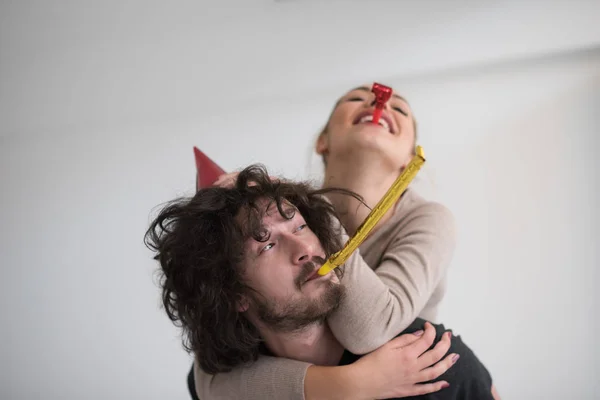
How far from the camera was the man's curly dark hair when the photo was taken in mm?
914

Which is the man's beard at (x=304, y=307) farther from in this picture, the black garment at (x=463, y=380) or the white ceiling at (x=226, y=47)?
the white ceiling at (x=226, y=47)

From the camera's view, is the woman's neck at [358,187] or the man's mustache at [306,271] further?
the woman's neck at [358,187]

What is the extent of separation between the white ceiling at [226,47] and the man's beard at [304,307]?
4.29 ft

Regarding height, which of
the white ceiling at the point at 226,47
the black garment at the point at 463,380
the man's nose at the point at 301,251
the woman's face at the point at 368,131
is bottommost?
the black garment at the point at 463,380

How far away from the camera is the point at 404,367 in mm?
920

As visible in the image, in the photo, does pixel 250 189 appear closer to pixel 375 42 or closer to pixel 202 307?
pixel 202 307

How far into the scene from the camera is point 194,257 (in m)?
0.93

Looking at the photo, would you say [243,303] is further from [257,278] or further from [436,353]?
[436,353]

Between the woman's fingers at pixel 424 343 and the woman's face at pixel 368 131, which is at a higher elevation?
the woman's face at pixel 368 131

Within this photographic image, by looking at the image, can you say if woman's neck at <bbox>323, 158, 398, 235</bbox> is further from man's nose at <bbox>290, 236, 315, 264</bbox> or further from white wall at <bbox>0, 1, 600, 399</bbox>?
white wall at <bbox>0, 1, 600, 399</bbox>

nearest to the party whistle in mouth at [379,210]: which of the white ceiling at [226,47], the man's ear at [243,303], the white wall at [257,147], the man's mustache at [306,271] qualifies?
the man's mustache at [306,271]

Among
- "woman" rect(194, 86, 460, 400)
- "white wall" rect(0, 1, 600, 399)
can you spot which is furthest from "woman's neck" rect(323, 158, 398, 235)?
"white wall" rect(0, 1, 600, 399)

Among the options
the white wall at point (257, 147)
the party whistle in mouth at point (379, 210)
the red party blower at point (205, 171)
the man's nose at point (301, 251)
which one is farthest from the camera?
the white wall at point (257, 147)

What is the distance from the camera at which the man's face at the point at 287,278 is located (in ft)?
2.87
